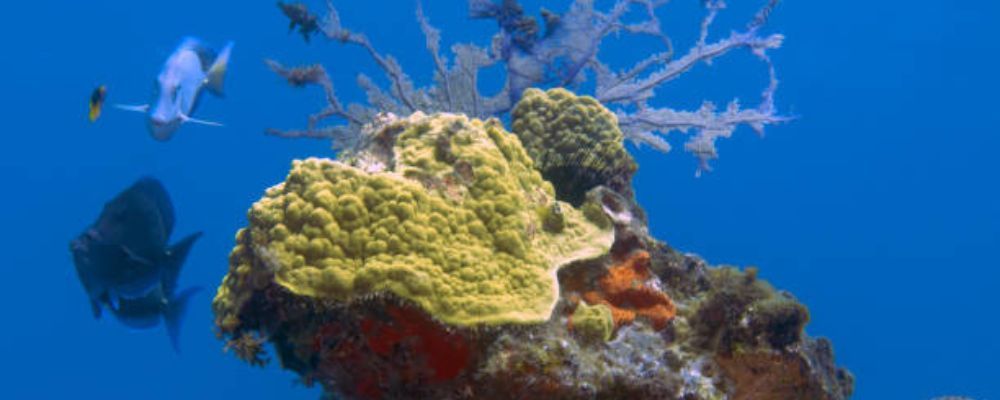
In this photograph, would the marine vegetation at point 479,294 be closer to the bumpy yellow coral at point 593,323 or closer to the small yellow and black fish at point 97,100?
the bumpy yellow coral at point 593,323

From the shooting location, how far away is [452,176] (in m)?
3.05

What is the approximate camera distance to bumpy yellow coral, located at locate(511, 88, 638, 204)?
175 inches

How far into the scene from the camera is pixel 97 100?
5.20m

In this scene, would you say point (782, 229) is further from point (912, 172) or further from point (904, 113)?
point (904, 113)

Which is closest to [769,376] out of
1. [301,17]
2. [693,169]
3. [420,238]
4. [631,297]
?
[631,297]

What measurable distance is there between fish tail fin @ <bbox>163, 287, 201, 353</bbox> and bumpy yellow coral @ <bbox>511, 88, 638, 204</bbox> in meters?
2.23

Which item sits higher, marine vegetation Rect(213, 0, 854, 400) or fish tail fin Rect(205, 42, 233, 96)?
fish tail fin Rect(205, 42, 233, 96)

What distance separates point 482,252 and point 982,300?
5691 cm

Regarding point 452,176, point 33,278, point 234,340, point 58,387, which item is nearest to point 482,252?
point 452,176

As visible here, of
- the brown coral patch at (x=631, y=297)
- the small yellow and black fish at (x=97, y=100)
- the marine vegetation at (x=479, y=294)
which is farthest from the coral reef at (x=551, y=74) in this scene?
the brown coral patch at (x=631, y=297)

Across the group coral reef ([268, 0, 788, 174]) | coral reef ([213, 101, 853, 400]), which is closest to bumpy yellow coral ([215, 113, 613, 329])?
coral reef ([213, 101, 853, 400])

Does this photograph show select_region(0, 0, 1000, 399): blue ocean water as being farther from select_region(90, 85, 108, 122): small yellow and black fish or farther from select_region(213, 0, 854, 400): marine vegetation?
select_region(213, 0, 854, 400): marine vegetation

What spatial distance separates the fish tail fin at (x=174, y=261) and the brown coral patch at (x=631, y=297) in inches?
79.4

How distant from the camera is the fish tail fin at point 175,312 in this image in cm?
365
